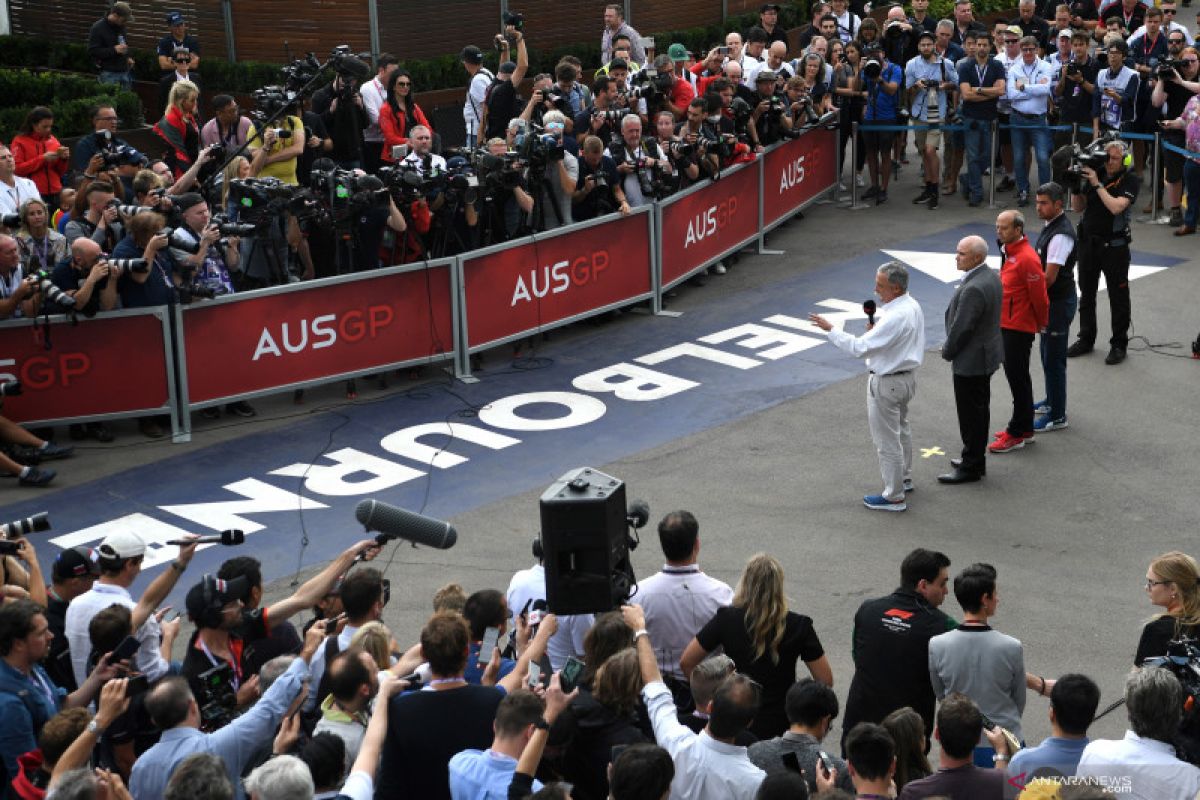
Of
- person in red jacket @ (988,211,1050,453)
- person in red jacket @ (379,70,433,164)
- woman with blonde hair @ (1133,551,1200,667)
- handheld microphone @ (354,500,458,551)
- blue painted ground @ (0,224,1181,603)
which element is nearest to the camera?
handheld microphone @ (354,500,458,551)

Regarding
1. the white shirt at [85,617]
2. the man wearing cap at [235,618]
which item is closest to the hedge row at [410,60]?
the white shirt at [85,617]

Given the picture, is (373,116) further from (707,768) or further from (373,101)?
(707,768)

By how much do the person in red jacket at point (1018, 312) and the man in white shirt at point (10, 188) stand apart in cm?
904

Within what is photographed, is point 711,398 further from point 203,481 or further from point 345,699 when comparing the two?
point 345,699

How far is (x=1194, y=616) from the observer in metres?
8.30

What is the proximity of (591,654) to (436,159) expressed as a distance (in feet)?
30.0

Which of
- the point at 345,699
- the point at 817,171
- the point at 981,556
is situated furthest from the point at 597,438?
the point at 817,171

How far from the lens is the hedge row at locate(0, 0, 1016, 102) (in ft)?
71.5

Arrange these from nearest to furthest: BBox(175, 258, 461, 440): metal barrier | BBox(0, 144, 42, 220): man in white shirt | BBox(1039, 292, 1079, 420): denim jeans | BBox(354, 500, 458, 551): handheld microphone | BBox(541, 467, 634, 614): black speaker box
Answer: BBox(541, 467, 634, 614): black speaker box → BBox(354, 500, 458, 551): handheld microphone → BBox(1039, 292, 1079, 420): denim jeans → BBox(175, 258, 461, 440): metal barrier → BBox(0, 144, 42, 220): man in white shirt

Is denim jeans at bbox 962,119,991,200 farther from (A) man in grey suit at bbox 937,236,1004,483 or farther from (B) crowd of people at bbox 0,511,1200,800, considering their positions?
(B) crowd of people at bbox 0,511,1200,800

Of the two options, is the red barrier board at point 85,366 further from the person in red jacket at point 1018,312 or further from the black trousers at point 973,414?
the person in red jacket at point 1018,312

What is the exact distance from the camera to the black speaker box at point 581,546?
770 cm

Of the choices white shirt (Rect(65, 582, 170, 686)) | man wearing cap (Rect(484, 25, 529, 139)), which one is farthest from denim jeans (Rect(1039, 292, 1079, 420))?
white shirt (Rect(65, 582, 170, 686))

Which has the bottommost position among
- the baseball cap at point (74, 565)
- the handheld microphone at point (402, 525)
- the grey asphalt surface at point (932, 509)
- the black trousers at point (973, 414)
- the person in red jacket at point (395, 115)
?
the grey asphalt surface at point (932, 509)
